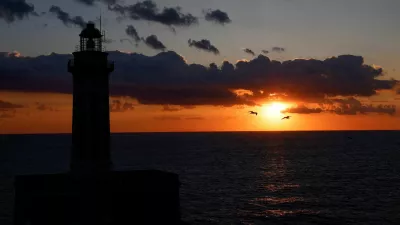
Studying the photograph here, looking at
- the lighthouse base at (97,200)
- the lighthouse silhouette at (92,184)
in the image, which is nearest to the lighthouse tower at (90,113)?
the lighthouse silhouette at (92,184)

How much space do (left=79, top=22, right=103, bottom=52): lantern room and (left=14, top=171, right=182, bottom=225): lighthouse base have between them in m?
7.69

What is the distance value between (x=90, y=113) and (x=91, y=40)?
4536 mm

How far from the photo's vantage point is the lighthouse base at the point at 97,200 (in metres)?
25.0

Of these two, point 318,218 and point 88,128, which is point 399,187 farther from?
point 88,128

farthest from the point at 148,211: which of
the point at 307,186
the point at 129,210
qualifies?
the point at 307,186

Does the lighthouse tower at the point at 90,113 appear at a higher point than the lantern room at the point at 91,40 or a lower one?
lower

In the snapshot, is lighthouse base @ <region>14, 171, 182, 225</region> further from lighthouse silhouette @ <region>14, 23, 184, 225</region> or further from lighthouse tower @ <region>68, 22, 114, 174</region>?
lighthouse tower @ <region>68, 22, 114, 174</region>

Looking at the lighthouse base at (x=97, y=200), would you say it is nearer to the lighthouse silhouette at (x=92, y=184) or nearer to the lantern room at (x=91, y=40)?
the lighthouse silhouette at (x=92, y=184)

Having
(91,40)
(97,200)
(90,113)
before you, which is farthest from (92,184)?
(91,40)

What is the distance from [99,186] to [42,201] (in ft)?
9.47

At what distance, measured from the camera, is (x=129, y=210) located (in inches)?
1030

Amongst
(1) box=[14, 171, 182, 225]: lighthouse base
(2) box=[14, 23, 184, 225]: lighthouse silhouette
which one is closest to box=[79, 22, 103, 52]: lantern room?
(2) box=[14, 23, 184, 225]: lighthouse silhouette

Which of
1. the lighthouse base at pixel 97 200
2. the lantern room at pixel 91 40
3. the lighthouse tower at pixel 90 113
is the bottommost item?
the lighthouse base at pixel 97 200

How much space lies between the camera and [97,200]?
25625 mm
